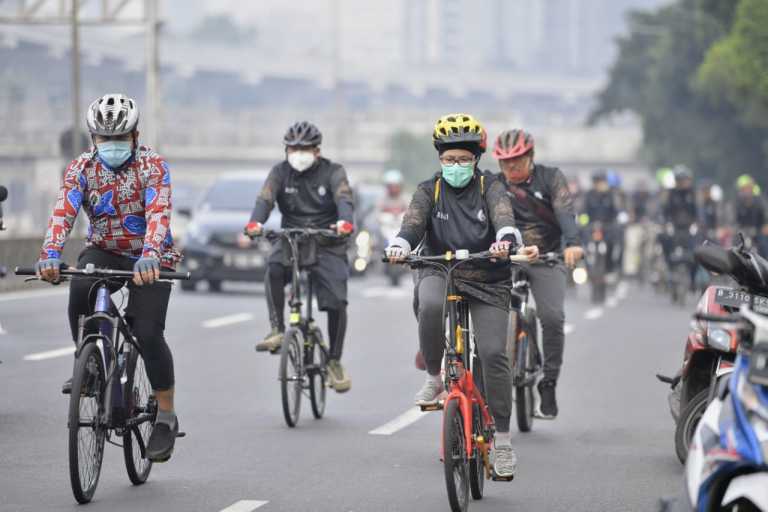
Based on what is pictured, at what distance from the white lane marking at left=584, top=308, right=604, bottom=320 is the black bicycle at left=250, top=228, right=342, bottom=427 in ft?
38.8

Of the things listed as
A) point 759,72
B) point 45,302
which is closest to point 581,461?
point 45,302

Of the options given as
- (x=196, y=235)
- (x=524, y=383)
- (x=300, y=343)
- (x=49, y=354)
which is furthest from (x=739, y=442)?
(x=196, y=235)

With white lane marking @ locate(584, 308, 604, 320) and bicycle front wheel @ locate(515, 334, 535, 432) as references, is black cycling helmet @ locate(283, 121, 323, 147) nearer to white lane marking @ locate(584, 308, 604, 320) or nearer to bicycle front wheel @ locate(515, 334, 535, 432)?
bicycle front wheel @ locate(515, 334, 535, 432)

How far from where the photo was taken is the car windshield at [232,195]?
91.6 ft

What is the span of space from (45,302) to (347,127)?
92.5m

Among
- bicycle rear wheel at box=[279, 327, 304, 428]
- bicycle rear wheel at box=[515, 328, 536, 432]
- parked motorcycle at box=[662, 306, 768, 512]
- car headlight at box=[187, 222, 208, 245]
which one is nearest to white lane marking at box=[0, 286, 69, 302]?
car headlight at box=[187, 222, 208, 245]

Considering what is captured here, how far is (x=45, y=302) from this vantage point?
79.2ft

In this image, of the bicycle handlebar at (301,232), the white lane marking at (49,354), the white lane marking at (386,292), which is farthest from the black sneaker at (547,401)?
the white lane marking at (386,292)

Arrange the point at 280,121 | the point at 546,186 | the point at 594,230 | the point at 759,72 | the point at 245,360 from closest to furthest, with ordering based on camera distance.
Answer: the point at 546,186, the point at 245,360, the point at 594,230, the point at 759,72, the point at 280,121

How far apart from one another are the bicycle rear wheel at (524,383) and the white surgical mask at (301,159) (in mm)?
1994

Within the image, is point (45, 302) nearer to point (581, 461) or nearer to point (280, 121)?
point (581, 461)

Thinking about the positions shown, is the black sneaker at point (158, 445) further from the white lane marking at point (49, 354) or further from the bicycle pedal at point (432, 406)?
the white lane marking at point (49, 354)

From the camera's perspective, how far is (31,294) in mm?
25766

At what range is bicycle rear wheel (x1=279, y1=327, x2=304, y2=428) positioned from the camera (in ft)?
37.8
